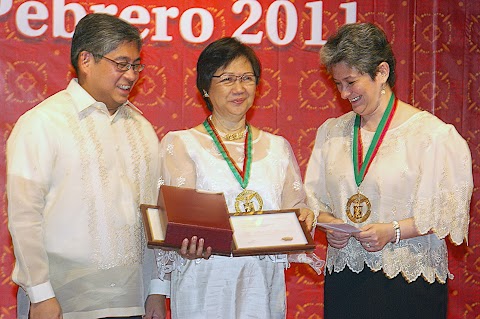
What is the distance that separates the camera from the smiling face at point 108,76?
2.87 m

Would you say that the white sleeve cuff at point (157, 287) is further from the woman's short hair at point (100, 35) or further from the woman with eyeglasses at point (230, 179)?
the woman's short hair at point (100, 35)

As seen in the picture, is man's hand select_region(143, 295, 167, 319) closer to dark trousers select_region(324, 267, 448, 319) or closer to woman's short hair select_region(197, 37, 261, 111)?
dark trousers select_region(324, 267, 448, 319)

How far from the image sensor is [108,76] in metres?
2.87

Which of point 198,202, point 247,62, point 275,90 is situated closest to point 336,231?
point 198,202

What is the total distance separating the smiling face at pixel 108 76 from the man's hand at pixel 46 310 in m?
0.80

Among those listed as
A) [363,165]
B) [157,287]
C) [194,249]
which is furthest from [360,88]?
[157,287]

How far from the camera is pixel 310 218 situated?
9.87 ft

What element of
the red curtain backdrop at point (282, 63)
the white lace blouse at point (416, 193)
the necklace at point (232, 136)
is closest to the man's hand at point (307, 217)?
the white lace blouse at point (416, 193)

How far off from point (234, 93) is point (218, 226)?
26.4 inches

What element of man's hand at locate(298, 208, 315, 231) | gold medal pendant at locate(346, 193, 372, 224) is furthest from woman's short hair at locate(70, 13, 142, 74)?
gold medal pendant at locate(346, 193, 372, 224)

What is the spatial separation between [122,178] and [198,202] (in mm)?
319

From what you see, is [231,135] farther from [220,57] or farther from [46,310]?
[46,310]

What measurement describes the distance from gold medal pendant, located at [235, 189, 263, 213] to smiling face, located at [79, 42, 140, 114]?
24.1 inches

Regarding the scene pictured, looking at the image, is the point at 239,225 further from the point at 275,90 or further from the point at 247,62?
the point at 275,90
